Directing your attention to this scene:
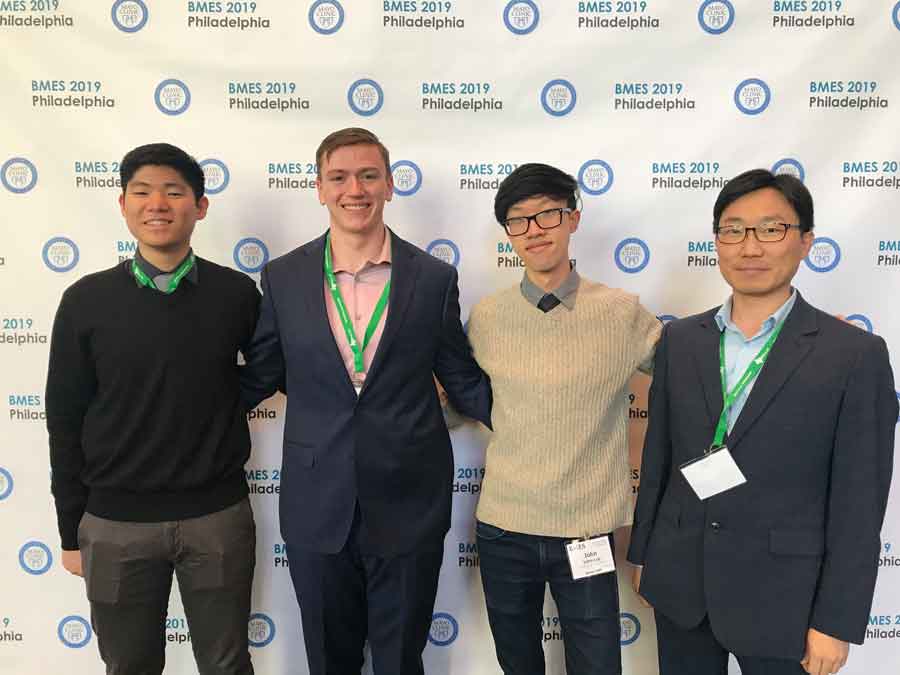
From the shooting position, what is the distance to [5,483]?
2311 millimetres

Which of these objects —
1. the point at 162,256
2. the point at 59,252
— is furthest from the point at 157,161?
the point at 59,252

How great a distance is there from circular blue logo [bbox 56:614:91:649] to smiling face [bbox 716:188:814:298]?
272cm

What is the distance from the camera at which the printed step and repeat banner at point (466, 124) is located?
7.09 feet

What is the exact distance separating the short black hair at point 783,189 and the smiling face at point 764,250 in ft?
0.03

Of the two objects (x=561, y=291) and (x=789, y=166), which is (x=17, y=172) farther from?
(x=789, y=166)

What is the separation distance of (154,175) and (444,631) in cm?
197

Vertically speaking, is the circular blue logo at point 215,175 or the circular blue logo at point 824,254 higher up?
the circular blue logo at point 215,175

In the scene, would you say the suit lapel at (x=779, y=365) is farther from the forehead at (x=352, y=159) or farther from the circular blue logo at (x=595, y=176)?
the forehead at (x=352, y=159)

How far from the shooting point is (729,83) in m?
2.18

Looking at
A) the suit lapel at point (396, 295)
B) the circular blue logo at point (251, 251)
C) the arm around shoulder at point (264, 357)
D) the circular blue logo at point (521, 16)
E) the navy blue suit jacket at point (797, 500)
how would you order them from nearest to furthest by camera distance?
1. the navy blue suit jacket at point (797, 500)
2. the suit lapel at point (396, 295)
3. the arm around shoulder at point (264, 357)
4. the circular blue logo at point (521, 16)
5. the circular blue logo at point (251, 251)

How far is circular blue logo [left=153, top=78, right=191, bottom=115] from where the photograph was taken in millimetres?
2191

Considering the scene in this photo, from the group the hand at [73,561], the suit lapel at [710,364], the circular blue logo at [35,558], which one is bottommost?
the circular blue logo at [35,558]

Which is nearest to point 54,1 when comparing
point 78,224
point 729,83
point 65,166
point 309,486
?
point 65,166

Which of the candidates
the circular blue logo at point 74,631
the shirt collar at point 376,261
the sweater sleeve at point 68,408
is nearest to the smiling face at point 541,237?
the shirt collar at point 376,261
